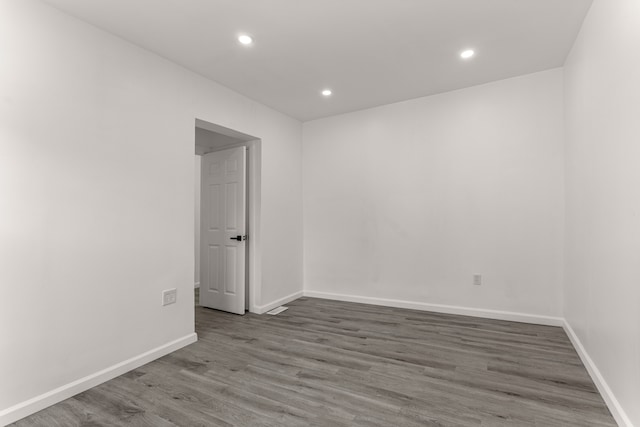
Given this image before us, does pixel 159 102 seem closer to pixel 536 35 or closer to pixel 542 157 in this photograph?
pixel 536 35

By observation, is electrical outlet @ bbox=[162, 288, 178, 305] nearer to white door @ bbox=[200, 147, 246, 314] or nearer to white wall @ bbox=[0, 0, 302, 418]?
white wall @ bbox=[0, 0, 302, 418]

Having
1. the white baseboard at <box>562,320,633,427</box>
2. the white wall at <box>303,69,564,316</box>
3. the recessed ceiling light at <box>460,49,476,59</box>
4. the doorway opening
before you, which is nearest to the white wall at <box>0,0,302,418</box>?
the doorway opening

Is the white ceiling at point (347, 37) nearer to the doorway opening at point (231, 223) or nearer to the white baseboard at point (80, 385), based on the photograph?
the doorway opening at point (231, 223)

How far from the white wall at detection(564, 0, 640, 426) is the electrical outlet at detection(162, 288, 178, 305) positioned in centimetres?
319

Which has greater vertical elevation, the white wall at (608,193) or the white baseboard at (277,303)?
the white wall at (608,193)

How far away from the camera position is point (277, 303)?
426 centimetres

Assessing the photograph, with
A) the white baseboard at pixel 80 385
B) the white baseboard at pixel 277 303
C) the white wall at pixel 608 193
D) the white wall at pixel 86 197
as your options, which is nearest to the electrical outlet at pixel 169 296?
the white wall at pixel 86 197

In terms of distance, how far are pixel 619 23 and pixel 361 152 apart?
9.36 feet

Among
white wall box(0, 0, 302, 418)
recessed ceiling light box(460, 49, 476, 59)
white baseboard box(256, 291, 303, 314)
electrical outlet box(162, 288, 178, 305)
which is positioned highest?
recessed ceiling light box(460, 49, 476, 59)

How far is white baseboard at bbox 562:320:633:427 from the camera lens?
172 centimetres

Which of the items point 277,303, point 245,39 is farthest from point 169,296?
point 245,39

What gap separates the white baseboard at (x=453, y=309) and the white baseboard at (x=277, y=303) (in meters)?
0.24

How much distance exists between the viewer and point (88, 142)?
2.29 meters

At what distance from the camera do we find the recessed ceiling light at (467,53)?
287 cm
